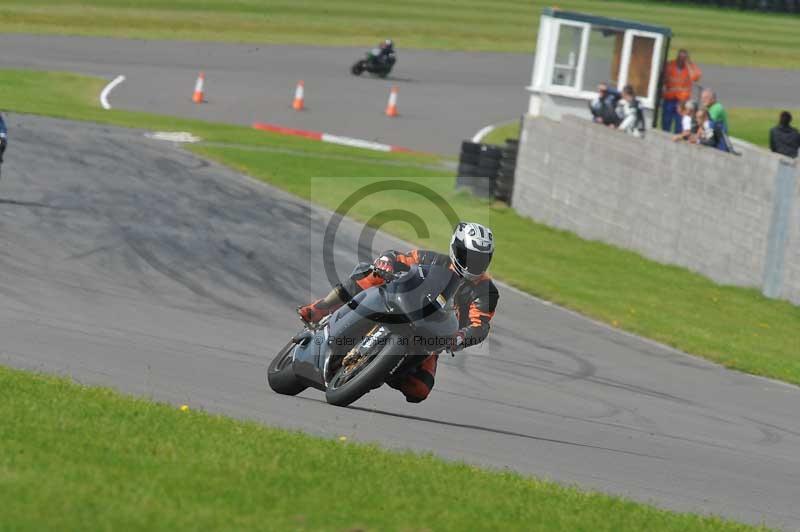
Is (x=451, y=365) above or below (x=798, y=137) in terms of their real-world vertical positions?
below

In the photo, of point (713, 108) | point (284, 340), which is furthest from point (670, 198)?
point (284, 340)

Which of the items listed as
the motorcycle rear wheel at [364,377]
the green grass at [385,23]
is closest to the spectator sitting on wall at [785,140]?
the motorcycle rear wheel at [364,377]

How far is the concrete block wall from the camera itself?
19.3 meters

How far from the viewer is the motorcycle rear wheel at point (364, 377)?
30.3ft

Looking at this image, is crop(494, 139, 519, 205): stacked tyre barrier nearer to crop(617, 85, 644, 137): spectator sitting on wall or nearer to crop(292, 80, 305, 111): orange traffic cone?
crop(617, 85, 644, 137): spectator sitting on wall

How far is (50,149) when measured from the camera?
23766 millimetres

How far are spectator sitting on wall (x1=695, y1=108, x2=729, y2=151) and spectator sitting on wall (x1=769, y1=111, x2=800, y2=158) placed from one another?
0.81 m

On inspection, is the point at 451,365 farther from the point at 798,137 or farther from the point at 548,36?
the point at 548,36

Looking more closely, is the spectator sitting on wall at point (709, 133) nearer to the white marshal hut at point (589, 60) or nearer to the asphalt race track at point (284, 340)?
the white marshal hut at point (589, 60)

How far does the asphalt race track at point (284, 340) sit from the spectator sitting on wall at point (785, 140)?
6059 millimetres

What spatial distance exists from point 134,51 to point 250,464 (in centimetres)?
3949

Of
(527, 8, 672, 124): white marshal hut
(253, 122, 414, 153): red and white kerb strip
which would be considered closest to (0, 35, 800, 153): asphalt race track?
(253, 122, 414, 153): red and white kerb strip

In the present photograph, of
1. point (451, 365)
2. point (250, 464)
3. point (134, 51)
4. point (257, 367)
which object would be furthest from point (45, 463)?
point (134, 51)

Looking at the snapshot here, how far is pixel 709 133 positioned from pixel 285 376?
13009mm
